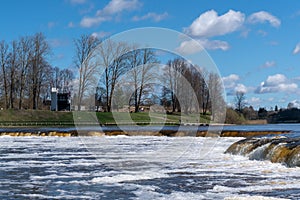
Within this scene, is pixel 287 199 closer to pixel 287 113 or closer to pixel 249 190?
pixel 249 190

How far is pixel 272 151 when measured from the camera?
1878 cm

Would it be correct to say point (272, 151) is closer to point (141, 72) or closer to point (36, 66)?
point (141, 72)

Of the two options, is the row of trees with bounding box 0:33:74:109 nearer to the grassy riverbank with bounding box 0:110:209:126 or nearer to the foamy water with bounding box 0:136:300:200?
the grassy riverbank with bounding box 0:110:209:126

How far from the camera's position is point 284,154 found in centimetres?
1752

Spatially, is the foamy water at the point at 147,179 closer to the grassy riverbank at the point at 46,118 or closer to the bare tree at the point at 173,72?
the bare tree at the point at 173,72

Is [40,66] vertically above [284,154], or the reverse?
[40,66]

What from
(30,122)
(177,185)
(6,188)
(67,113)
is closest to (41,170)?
(6,188)

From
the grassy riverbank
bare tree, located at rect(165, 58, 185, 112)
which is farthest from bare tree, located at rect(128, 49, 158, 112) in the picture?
the grassy riverbank

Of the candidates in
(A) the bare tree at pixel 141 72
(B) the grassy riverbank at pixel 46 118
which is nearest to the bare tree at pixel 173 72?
(A) the bare tree at pixel 141 72

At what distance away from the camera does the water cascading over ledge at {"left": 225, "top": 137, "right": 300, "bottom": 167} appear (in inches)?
655

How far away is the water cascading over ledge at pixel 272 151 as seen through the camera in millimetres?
16641

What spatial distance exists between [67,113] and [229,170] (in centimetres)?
5597

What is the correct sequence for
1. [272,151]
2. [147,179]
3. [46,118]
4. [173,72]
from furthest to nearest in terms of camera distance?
[46,118], [173,72], [272,151], [147,179]

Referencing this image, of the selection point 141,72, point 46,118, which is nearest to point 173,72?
point 141,72
